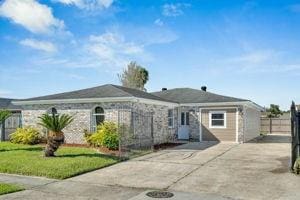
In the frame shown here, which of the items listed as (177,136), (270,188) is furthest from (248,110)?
(270,188)

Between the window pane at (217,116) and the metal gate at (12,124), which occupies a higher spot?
the window pane at (217,116)

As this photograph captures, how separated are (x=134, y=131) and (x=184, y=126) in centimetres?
740

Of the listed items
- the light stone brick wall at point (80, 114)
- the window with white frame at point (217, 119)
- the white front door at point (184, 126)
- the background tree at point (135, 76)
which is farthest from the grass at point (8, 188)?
the background tree at point (135, 76)

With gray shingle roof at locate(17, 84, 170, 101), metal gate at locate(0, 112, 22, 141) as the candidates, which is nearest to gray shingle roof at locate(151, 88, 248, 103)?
gray shingle roof at locate(17, 84, 170, 101)

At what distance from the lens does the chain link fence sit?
742 inches

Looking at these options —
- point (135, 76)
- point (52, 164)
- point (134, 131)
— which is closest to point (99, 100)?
point (134, 131)

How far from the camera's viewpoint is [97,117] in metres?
21.1

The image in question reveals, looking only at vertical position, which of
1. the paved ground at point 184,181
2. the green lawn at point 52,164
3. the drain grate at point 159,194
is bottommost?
the drain grate at point 159,194

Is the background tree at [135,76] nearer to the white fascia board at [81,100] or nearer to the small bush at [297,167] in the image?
the white fascia board at [81,100]

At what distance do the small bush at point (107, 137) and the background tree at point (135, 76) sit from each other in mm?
32873

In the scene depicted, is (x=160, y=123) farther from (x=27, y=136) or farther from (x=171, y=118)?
(x=27, y=136)

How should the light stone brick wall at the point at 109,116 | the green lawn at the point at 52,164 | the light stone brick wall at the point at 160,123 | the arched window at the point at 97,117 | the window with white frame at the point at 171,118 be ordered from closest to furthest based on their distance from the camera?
the green lawn at the point at 52,164 < the light stone brick wall at the point at 109,116 < the arched window at the point at 97,117 < the light stone brick wall at the point at 160,123 < the window with white frame at the point at 171,118

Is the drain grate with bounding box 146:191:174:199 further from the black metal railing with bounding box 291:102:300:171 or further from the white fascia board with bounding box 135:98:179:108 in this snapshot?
the white fascia board with bounding box 135:98:179:108

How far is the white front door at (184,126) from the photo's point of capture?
2639 centimetres
